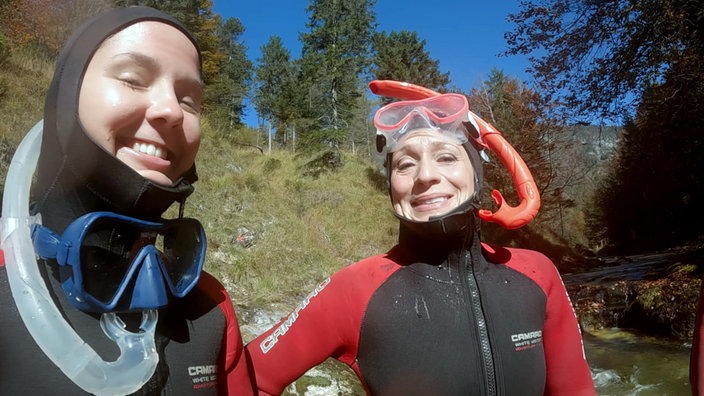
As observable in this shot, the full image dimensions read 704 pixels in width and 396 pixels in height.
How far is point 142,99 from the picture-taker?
1188 mm

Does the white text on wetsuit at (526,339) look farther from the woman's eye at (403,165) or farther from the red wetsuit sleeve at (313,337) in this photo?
the woman's eye at (403,165)

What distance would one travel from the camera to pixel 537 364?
5.97 feet

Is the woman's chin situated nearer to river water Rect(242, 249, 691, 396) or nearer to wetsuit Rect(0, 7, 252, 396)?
wetsuit Rect(0, 7, 252, 396)

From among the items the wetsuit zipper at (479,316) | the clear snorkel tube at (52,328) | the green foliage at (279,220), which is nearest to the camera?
the clear snorkel tube at (52,328)

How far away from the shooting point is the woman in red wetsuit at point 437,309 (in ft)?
5.75

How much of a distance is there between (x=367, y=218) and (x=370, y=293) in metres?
12.6

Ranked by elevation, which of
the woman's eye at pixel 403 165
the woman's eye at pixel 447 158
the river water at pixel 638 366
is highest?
the woman's eye at pixel 447 158

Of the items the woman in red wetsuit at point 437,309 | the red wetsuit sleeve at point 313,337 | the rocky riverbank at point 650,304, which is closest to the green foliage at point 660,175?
the rocky riverbank at point 650,304

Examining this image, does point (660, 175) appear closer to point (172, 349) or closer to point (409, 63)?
point (409, 63)

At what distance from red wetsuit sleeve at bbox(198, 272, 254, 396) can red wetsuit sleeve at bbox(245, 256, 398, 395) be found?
0.28 meters

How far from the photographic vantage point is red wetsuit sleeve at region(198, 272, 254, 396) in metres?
1.41

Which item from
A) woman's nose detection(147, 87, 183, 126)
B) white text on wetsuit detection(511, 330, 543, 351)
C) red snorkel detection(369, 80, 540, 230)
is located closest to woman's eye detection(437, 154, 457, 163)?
red snorkel detection(369, 80, 540, 230)

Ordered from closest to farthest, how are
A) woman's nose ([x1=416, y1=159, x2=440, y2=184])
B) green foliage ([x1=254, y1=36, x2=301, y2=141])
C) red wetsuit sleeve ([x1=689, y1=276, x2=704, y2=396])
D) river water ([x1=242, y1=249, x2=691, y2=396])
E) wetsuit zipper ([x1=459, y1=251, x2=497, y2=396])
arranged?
red wetsuit sleeve ([x1=689, y1=276, x2=704, y2=396]) → wetsuit zipper ([x1=459, y1=251, x2=497, y2=396]) → woman's nose ([x1=416, y1=159, x2=440, y2=184]) → river water ([x1=242, y1=249, x2=691, y2=396]) → green foliage ([x1=254, y1=36, x2=301, y2=141])

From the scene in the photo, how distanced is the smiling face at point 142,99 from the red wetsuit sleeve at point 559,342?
1.44 m
